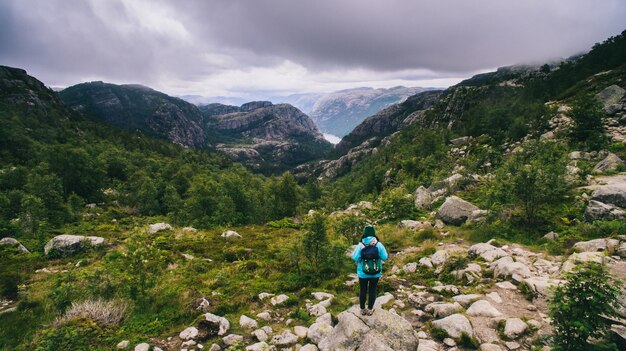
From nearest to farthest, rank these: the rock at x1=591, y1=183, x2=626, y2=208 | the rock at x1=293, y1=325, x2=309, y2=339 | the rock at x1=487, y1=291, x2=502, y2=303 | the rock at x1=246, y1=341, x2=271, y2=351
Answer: the rock at x1=246, y1=341, x2=271, y2=351, the rock at x1=293, y1=325, x2=309, y2=339, the rock at x1=487, y1=291, x2=502, y2=303, the rock at x1=591, y1=183, x2=626, y2=208

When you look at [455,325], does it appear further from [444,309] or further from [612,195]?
[612,195]

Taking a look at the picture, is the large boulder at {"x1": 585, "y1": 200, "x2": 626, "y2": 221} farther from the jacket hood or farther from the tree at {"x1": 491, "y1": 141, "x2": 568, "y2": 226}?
the jacket hood

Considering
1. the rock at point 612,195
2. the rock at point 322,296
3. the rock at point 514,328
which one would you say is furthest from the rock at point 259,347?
the rock at point 612,195

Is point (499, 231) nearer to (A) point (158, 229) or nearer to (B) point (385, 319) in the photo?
(B) point (385, 319)

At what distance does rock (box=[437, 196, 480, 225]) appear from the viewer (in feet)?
67.7

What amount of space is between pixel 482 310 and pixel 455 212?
12.8 m

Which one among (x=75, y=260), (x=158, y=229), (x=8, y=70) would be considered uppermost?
(x=8, y=70)

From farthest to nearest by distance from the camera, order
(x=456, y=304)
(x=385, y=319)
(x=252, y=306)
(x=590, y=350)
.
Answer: (x=252, y=306)
(x=456, y=304)
(x=385, y=319)
(x=590, y=350)

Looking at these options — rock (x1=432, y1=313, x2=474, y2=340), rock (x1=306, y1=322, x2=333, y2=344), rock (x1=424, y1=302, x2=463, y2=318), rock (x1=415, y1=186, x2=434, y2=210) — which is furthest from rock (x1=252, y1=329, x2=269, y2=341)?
rock (x1=415, y1=186, x2=434, y2=210)

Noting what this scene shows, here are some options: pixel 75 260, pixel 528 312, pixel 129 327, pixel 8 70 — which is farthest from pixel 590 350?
pixel 8 70

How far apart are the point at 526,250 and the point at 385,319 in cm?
1054

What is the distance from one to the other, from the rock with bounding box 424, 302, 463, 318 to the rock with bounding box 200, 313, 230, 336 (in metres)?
7.55

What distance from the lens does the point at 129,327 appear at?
1060 cm

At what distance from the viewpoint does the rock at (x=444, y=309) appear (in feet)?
31.7
